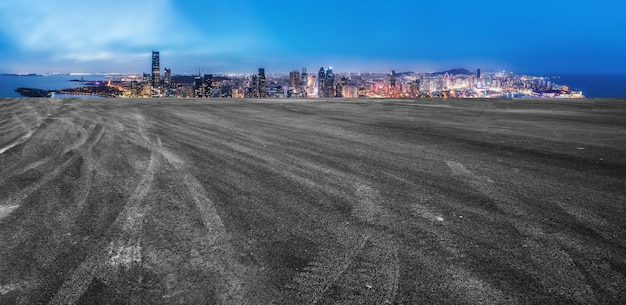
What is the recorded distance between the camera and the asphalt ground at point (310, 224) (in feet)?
8.89

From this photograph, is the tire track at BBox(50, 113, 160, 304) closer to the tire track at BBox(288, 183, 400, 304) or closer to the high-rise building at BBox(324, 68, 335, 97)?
the tire track at BBox(288, 183, 400, 304)

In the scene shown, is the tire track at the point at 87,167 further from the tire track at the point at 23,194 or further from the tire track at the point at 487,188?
the tire track at the point at 487,188

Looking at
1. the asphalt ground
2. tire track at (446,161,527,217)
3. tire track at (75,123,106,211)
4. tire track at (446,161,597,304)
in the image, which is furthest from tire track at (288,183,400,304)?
tire track at (75,123,106,211)

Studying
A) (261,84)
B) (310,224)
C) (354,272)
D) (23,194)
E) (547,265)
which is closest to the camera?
(354,272)

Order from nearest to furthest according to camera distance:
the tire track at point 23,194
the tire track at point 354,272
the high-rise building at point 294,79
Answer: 1. the tire track at point 354,272
2. the tire track at point 23,194
3. the high-rise building at point 294,79

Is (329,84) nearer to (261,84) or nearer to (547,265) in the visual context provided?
(261,84)

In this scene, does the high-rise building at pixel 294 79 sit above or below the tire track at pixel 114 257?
above

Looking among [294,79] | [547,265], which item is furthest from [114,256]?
[294,79]

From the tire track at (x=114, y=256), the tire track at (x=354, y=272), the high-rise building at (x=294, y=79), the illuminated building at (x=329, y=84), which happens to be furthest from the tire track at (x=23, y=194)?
the high-rise building at (x=294, y=79)

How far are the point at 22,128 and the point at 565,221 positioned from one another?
41.9ft

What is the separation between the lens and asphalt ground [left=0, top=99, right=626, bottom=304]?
271 cm

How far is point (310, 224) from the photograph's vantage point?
3857 mm

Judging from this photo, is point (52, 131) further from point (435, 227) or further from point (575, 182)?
point (575, 182)

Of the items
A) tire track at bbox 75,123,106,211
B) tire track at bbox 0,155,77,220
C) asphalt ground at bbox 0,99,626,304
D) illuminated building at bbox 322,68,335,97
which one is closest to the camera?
asphalt ground at bbox 0,99,626,304
